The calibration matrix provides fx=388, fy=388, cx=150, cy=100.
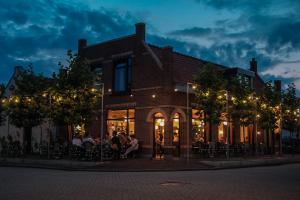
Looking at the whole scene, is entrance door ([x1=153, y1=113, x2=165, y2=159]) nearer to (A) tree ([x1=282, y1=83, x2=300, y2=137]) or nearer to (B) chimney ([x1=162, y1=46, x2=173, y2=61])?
(B) chimney ([x1=162, y1=46, x2=173, y2=61])

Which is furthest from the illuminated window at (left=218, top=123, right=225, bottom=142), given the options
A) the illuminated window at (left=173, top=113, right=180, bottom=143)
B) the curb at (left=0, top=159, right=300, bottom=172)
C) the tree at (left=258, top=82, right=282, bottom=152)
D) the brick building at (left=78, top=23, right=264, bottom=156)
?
the curb at (left=0, top=159, right=300, bottom=172)

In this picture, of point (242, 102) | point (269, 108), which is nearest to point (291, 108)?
point (269, 108)

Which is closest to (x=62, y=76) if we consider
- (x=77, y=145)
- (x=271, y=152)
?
(x=77, y=145)

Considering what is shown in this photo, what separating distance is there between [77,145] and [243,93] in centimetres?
1277

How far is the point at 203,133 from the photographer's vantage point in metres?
30.5

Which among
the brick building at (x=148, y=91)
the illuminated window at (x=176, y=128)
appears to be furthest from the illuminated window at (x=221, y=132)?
the illuminated window at (x=176, y=128)

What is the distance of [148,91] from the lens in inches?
1129

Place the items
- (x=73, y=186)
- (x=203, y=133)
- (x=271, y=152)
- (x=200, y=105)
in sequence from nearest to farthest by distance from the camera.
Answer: (x=73, y=186)
(x=200, y=105)
(x=203, y=133)
(x=271, y=152)

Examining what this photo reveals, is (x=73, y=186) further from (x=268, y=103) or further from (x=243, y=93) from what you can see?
(x=268, y=103)

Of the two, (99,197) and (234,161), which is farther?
(234,161)

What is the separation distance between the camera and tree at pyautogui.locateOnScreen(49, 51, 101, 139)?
24.0m

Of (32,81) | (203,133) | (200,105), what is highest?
(32,81)

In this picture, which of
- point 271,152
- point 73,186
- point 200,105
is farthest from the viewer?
point 271,152

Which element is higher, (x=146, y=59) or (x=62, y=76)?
(x=146, y=59)
